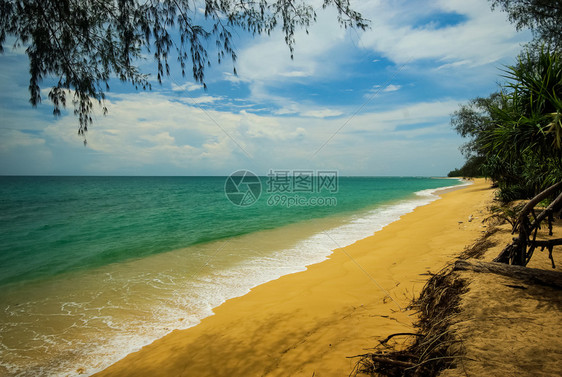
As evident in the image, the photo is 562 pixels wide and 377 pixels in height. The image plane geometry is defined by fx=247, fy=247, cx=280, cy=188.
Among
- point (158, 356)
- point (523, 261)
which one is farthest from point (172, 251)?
point (523, 261)

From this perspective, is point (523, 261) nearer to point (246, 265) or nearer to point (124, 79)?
point (246, 265)

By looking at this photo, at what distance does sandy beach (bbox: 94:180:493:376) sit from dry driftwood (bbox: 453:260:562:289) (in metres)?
0.84

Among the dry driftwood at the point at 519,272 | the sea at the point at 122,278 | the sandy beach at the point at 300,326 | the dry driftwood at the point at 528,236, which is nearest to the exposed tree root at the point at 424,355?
the sandy beach at the point at 300,326

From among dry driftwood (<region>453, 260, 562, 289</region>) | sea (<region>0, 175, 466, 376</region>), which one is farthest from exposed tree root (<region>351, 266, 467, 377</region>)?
sea (<region>0, 175, 466, 376</region>)

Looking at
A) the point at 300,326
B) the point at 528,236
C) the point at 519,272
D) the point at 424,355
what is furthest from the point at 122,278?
the point at 528,236

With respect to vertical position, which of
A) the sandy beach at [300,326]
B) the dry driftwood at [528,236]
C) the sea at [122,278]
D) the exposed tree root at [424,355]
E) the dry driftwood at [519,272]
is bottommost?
the sea at [122,278]

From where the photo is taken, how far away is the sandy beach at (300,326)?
10.4 feet

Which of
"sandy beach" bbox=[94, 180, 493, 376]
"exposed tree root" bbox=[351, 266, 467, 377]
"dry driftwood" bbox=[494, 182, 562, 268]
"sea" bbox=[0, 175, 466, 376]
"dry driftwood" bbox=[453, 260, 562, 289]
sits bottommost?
"sea" bbox=[0, 175, 466, 376]

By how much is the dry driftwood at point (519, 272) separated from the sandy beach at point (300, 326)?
84cm

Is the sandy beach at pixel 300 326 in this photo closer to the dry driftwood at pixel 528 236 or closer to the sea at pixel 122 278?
the sea at pixel 122 278

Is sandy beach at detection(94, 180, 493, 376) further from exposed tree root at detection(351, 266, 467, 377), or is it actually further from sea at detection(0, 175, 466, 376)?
sea at detection(0, 175, 466, 376)

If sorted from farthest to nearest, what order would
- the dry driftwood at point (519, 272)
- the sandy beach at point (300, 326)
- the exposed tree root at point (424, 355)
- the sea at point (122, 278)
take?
the sea at point (122, 278)
the sandy beach at point (300, 326)
the dry driftwood at point (519, 272)
the exposed tree root at point (424, 355)

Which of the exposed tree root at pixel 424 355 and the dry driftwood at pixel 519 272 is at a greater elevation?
the dry driftwood at pixel 519 272

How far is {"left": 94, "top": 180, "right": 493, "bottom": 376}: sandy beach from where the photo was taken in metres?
3.17
